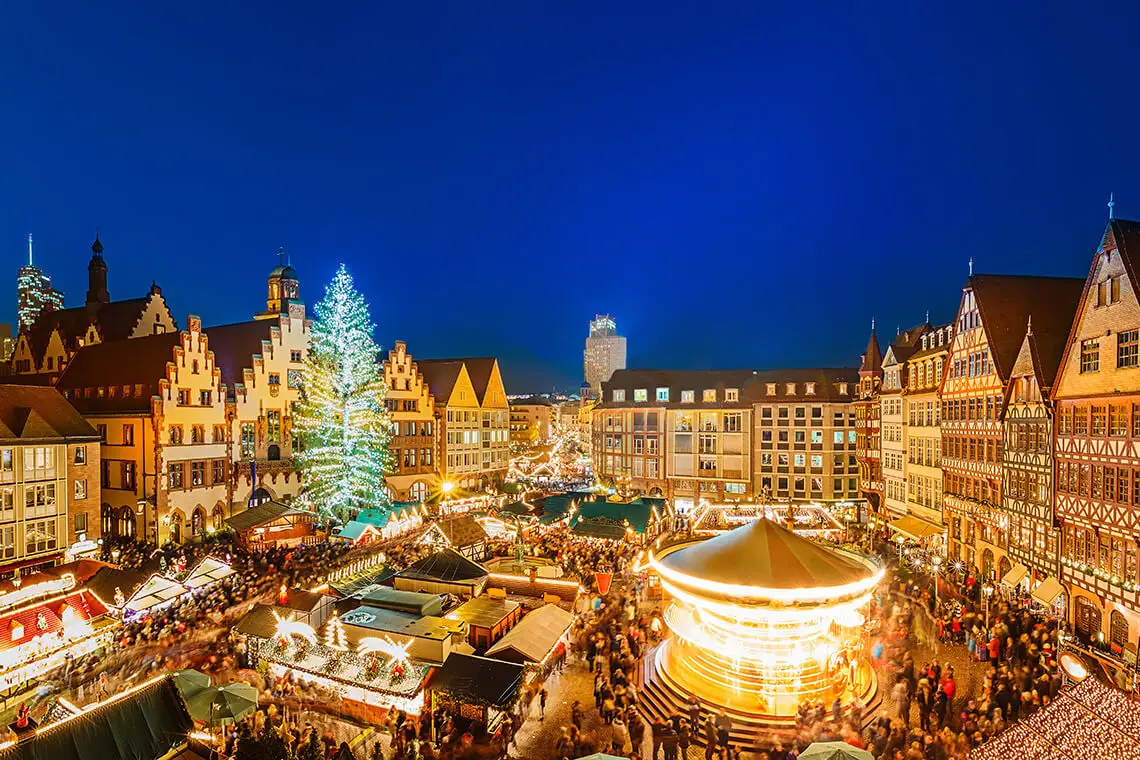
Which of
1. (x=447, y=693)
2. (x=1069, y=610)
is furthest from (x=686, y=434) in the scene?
(x=447, y=693)

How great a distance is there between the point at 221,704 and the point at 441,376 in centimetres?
3697

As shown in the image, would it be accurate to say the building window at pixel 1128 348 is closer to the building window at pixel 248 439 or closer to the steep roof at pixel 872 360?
the steep roof at pixel 872 360

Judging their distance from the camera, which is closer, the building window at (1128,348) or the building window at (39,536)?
the building window at (1128,348)

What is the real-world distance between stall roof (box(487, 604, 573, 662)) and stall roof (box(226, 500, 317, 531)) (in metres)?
18.2

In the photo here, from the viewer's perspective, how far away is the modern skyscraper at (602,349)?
190m

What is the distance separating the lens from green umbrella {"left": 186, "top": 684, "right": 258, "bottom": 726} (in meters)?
13.2

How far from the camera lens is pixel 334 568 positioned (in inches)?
1044

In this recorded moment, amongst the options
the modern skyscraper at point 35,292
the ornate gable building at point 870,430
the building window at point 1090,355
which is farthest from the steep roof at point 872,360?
the modern skyscraper at point 35,292

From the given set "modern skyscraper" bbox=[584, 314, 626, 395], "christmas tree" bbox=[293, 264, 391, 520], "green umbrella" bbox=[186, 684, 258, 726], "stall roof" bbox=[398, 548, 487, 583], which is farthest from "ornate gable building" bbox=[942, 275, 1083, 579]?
"modern skyscraper" bbox=[584, 314, 626, 395]

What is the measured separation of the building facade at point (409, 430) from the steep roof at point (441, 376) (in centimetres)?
132

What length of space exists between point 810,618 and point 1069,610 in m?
13.8

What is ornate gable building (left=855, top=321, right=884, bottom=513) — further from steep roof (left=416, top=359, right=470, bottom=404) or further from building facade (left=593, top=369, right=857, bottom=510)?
steep roof (left=416, top=359, right=470, bottom=404)

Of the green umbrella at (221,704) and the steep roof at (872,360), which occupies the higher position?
the steep roof at (872,360)

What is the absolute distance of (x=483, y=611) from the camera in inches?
754
